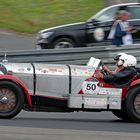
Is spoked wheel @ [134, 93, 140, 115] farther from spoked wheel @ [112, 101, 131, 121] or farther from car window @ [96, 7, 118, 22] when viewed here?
car window @ [96, 7, 118, 22]

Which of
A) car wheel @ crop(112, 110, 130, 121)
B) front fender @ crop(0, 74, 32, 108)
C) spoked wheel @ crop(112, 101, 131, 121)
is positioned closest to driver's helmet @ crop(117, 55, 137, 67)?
spoked wheel @ crop(112, 101, 131, 121)

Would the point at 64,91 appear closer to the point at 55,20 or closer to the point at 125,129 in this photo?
the point at 125,129

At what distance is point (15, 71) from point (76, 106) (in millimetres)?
1174

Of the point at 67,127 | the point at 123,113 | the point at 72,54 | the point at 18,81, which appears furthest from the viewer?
the point at 72,54

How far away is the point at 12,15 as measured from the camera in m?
29.1

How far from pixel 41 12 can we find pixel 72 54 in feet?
45.0

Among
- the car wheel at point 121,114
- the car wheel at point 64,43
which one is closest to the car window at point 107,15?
the car wheel at point 64,43

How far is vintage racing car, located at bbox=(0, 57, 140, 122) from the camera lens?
11.5 meters

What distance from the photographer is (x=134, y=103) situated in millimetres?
11641

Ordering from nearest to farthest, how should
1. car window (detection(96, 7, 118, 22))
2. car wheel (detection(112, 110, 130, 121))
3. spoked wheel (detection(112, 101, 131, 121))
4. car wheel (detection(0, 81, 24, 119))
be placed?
car wheel (detection(0, 81, 24, 119)) → spoked wheel (detection(112, 101, 131, 121)) → car wheel (detection(112, 110, 130, 121)) → car window (detection(96, 7, 118, 22))

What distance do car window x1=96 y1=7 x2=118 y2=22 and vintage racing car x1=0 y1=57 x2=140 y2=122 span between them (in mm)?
7028

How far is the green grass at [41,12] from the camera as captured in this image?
2798cm

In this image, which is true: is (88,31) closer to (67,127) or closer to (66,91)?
(66,91)

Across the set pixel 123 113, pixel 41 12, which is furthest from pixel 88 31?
pixel 41 12
